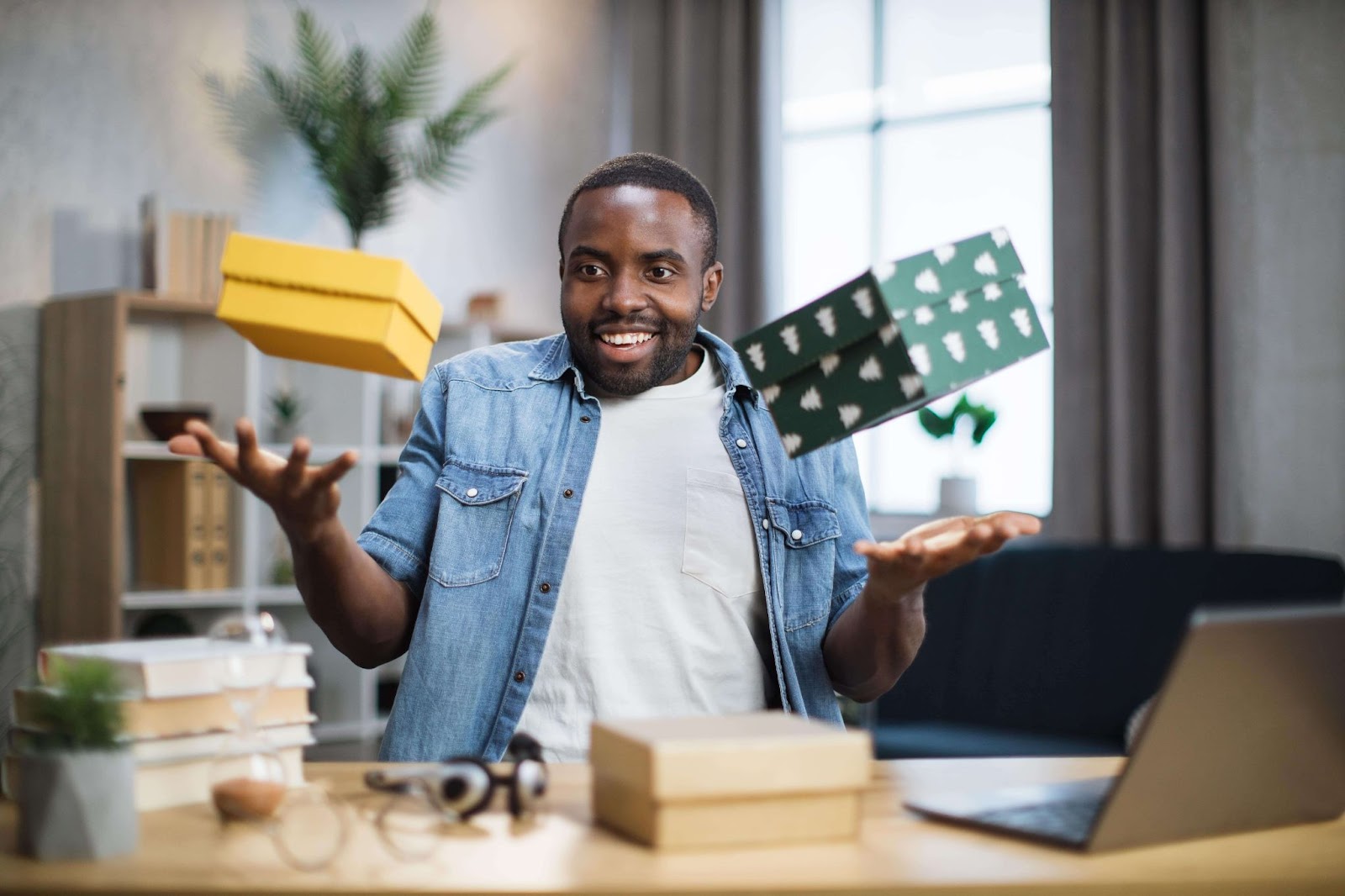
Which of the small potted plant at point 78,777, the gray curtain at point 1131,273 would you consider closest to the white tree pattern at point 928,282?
the small potted plant at point 78,777

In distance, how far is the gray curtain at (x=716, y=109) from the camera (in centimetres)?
502

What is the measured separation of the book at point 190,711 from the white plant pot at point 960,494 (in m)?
3.34

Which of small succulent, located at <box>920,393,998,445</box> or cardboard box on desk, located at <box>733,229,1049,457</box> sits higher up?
small succulent, located at <box>920,393,998,445</box>

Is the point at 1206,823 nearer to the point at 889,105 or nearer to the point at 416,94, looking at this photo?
the point at 416,94

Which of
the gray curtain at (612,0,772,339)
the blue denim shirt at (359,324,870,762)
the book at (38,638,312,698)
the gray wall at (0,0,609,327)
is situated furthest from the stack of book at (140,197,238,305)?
the book at (38,638,312,698)

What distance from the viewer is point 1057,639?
146 inches

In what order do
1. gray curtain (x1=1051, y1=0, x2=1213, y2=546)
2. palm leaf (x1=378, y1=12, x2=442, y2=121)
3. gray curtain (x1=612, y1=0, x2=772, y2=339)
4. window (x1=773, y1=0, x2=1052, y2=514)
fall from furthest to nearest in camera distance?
gray curtain (x1=612, y1=0, x2=772, y2=339)
window (x1=773, y1=0, x2=1052, y2=514)
palm leaf (x1=378, y1=12, x2=442, y2=121)
gray curtain (x1=1051, y1=0, x2=1213, y2=546)

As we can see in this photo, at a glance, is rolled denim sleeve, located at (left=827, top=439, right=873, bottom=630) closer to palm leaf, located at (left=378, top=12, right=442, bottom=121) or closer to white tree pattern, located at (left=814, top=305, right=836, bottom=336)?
white tree pattern, located at (left=814, top=305, right=836, bottom=336)

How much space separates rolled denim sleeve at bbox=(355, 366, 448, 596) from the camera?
1.65 metres

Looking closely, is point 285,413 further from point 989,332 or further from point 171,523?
point 989,332

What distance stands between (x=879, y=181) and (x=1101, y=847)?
4.25 m

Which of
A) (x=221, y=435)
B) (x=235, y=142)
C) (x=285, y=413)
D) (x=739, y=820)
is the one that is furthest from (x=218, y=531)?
(x=739, y=820)

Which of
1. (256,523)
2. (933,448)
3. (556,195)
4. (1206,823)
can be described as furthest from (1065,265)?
(1206,823)

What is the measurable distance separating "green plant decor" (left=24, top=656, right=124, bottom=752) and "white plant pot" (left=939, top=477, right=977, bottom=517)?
3.54 meters
